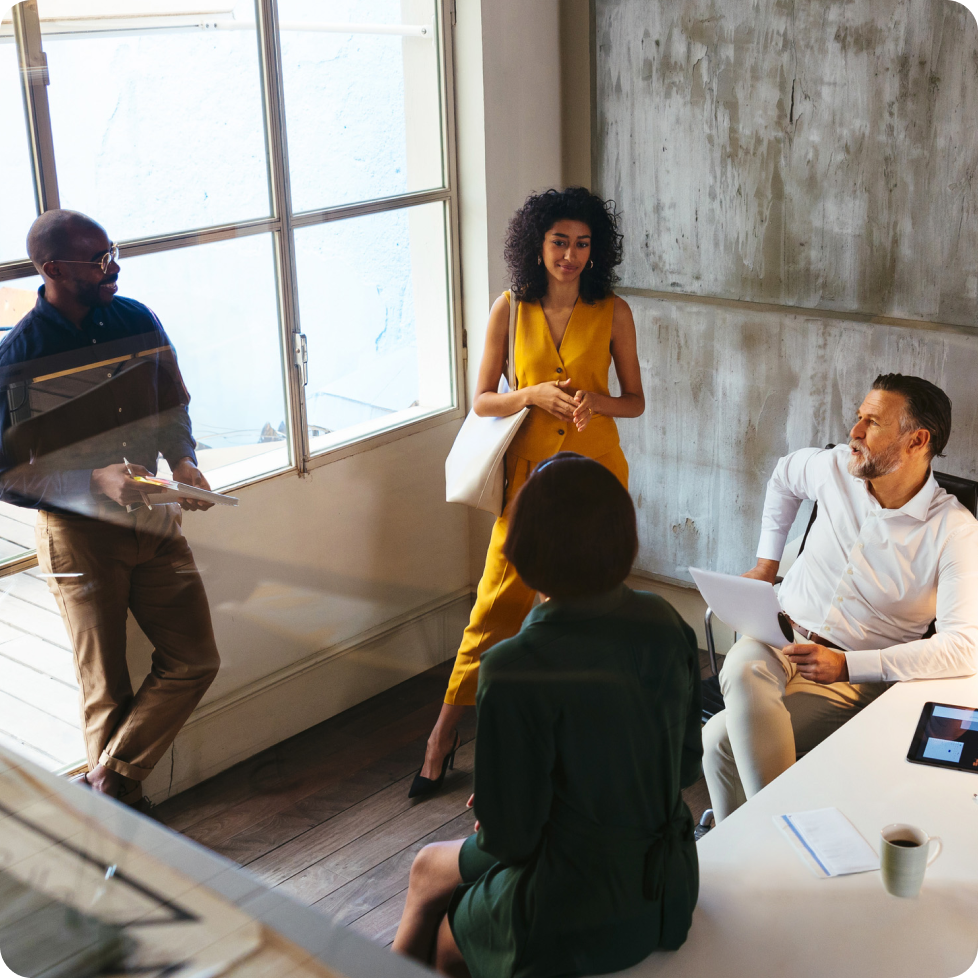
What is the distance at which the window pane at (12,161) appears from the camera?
7.42 ft

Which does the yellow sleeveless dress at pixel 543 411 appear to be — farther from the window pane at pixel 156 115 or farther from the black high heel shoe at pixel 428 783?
the window pane at pixel 156 115

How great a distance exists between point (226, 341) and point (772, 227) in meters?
1.64

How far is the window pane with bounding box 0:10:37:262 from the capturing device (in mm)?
2262

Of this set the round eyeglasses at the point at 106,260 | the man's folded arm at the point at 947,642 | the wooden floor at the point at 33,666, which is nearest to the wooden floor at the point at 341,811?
the wooden floor at the point at 33,666

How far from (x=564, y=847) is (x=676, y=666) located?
0.28 m

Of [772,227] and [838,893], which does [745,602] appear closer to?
[838,893]

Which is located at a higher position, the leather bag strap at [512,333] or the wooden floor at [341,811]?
the leather bag strap at [512,333]

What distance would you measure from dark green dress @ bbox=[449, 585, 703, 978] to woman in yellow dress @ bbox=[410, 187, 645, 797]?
1392 mm

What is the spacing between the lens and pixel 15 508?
2.43 m

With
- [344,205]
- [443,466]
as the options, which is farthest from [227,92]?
[443,466]

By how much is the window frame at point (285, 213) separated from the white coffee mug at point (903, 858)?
1.95m

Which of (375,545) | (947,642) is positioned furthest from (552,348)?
(947,642)

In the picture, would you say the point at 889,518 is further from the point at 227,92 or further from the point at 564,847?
the point at 227,92

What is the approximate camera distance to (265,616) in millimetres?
3100
